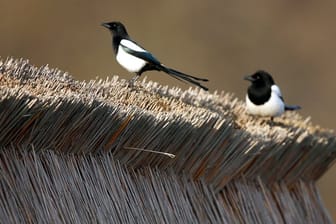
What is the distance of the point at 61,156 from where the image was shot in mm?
4984

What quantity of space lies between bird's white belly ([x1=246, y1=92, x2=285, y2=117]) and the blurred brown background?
212 inches

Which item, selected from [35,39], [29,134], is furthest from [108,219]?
[35,39]

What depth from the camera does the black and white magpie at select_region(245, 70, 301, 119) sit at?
731 centimetres

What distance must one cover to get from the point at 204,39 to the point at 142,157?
9.44 meters

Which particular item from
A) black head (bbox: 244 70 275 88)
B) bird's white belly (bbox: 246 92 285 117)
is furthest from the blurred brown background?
bird's white belly (bbox: 246 92 285 117)

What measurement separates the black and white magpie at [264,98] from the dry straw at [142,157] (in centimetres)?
32

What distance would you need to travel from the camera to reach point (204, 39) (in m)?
14.8

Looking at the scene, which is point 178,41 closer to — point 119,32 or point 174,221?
→ point 119,32

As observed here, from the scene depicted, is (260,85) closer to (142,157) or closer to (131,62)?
(131,62)

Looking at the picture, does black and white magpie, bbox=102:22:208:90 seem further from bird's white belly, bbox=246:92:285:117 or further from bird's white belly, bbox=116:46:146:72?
bird's white belly, bbox=246:92:285:117

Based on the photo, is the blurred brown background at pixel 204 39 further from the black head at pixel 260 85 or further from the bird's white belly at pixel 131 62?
the bird's white belly at pixel 131 62

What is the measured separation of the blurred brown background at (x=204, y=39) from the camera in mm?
13898

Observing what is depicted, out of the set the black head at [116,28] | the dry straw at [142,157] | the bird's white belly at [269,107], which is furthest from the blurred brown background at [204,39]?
the dry straw at [142,157]

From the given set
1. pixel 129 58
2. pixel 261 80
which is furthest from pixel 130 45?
pixel 261 80
